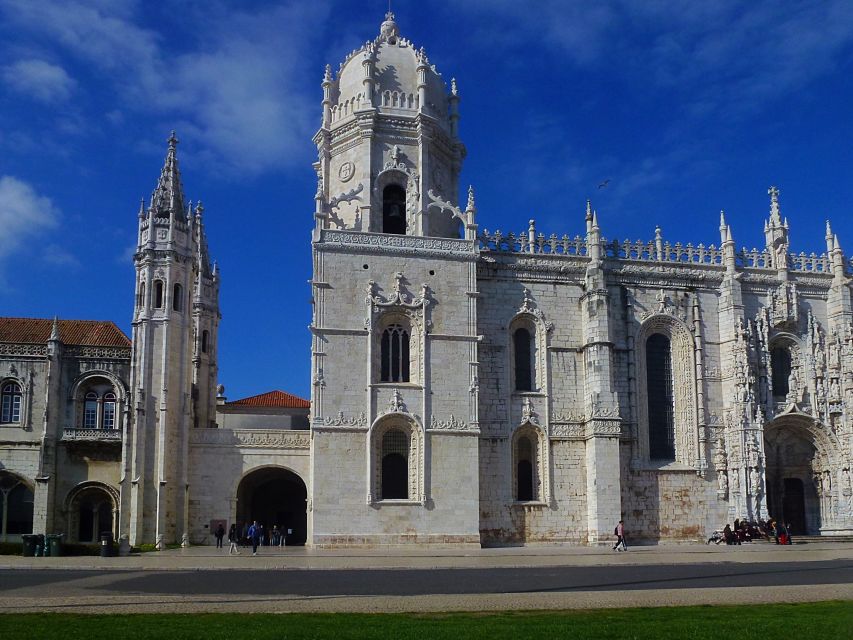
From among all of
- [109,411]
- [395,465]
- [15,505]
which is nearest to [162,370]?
[109,411]

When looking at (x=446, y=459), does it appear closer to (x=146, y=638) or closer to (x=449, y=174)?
(x=449, y=174)

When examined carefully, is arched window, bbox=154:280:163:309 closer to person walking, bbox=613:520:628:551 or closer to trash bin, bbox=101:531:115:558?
trash bin, bbox=101:531:115:558

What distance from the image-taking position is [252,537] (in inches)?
1396

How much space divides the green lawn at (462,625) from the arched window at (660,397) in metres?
26.4

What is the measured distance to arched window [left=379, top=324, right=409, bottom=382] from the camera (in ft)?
128

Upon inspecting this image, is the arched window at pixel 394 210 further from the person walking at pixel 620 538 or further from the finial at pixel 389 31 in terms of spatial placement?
the person walking at pixel 620 538

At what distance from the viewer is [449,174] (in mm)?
44281

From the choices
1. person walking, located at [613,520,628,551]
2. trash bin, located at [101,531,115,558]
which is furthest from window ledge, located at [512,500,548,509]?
trash bin, located at [101,531,115,558]

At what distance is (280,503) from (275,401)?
1364cm

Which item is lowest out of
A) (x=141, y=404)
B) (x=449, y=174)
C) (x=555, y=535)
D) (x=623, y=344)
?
(x=555, y=535)

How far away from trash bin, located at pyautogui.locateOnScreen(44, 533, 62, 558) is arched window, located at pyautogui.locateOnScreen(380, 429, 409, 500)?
1236 cm

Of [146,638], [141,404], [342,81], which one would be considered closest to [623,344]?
[342,81]

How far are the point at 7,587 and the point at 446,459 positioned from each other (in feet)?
67.3

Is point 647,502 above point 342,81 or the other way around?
the other way around
